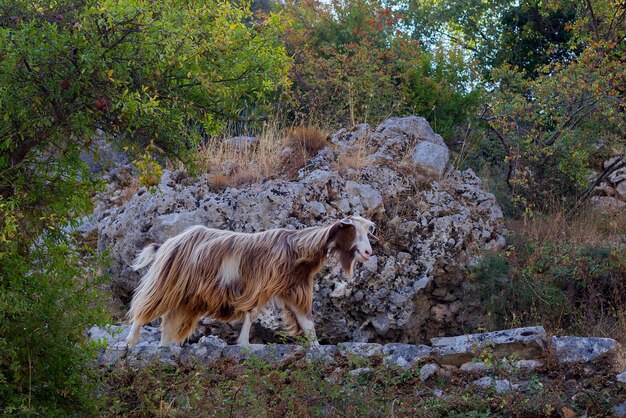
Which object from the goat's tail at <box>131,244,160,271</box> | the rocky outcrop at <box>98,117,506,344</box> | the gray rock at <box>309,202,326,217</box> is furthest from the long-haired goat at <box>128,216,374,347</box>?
the gray rock at <box>309,202,326,217</box>

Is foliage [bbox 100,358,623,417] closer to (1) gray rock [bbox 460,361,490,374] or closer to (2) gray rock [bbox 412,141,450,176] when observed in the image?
(1) gray rock [bbox 460,361,490,374]

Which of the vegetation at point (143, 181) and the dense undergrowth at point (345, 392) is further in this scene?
the dense undergrowth at point (345, 392)

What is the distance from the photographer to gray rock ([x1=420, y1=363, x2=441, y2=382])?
25.4ft

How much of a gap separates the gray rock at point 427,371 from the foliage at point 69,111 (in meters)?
2.97

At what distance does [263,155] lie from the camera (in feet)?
41.7

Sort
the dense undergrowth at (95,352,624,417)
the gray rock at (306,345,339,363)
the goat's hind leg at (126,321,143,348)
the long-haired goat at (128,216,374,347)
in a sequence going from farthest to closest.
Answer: the long-haired goat at (128,216,374,347)
the goat's hind leg at (126,321,143,348)
the gray rock at (306,345,339,363)
the dense undergrowth at (95,352,624,417)

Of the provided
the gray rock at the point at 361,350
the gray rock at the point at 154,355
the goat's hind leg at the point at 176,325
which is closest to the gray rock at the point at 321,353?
the gray rock at the point at 361,350

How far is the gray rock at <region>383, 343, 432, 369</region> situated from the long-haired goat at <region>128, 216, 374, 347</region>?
1245 mm

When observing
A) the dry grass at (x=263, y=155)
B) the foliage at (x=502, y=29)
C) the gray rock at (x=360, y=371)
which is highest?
the foliage at (x=502, y=29)

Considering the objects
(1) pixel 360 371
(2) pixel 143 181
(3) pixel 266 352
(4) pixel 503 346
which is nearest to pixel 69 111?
(2) pixel 143 181

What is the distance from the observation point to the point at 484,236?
12.5 meters

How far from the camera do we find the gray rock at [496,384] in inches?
287

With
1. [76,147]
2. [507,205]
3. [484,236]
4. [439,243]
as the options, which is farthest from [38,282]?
[507,205]

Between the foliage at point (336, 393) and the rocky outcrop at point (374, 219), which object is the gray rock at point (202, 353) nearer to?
the foliage at point (336, 393)
